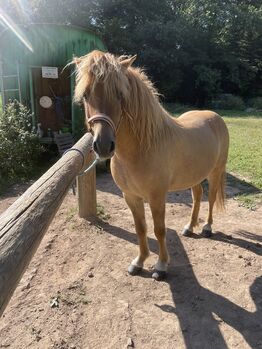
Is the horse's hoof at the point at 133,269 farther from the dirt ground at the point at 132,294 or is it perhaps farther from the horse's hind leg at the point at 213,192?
the horse's hind leg at the point at 213,192

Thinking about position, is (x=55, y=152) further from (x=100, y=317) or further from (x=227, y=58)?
(x=227, y=58)

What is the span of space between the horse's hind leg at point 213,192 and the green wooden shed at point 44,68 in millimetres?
4138

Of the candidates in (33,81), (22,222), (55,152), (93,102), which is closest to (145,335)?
(22,222)

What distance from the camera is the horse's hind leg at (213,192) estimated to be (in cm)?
404

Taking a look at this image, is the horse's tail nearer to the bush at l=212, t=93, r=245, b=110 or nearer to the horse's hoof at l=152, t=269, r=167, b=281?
the horse's hoof at l=152, t=269, r=167, b=281

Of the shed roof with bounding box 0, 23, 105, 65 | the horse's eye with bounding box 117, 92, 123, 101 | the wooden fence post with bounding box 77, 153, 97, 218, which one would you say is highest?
the shed roof with bounding box 0, 23, 105, 65

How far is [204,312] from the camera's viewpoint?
2.70m

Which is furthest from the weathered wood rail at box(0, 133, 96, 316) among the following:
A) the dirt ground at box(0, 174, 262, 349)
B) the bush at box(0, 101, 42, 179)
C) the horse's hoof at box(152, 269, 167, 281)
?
the bush at box(0, 101, 42, 179)

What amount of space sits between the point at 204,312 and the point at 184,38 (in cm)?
2255

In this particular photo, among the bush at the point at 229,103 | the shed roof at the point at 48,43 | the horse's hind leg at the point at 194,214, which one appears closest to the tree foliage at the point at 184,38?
the bush at the point at 229,103

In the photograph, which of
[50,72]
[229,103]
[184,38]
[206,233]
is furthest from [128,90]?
[184,38]

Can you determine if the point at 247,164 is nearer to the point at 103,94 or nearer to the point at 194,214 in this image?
the point at 194,214

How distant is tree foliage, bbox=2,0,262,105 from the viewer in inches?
828

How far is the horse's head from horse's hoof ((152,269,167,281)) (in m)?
1.52
